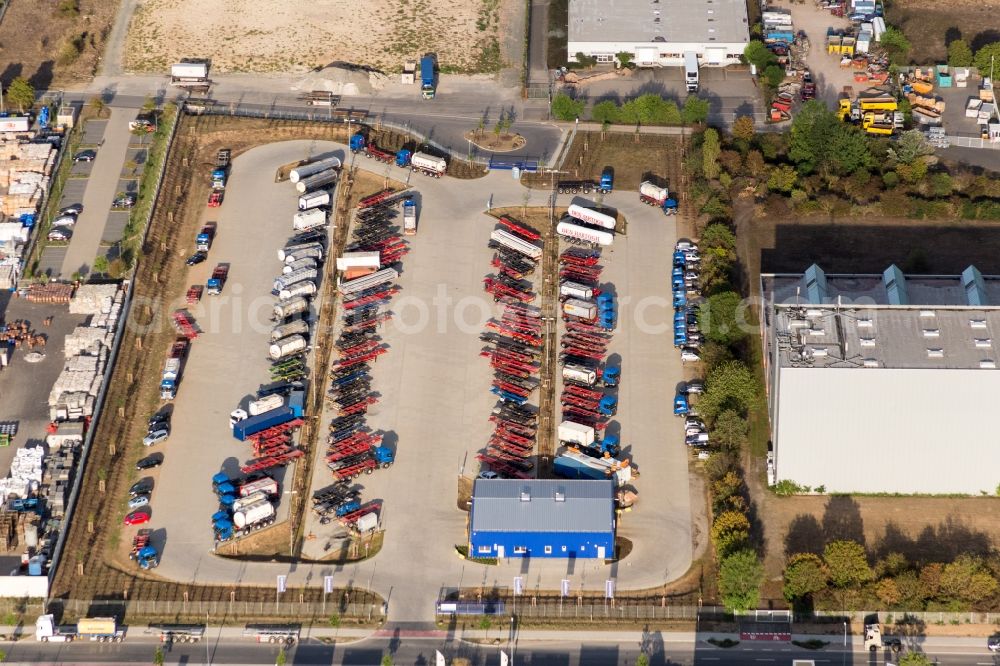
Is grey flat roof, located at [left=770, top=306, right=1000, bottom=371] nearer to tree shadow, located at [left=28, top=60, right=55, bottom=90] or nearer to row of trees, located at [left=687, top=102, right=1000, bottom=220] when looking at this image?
row of trees, located at [left=687, top=102, right=1000, bottom=220]

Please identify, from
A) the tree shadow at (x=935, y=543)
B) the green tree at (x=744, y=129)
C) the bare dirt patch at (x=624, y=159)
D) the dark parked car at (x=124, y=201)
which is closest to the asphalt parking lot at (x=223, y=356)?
the dark parked car at (x=124, y=201)

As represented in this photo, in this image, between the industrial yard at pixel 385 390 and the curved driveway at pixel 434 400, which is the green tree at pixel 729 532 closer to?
the industrial yard at pixel 385 390

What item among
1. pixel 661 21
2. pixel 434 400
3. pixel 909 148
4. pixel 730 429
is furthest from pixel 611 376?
pixel 661 21

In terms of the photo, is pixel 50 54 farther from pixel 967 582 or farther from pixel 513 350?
pixel 967 582

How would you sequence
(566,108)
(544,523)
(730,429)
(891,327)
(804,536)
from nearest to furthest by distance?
(544,523) < (804,536) < (730,429) < (891,327) < (566,108)

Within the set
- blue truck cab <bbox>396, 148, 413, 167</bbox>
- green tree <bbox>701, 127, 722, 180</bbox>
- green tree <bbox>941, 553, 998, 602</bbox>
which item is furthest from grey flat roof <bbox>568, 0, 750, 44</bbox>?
green tree <bbox>941, 553, 998, 602</bbox>

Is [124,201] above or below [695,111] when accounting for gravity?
below
